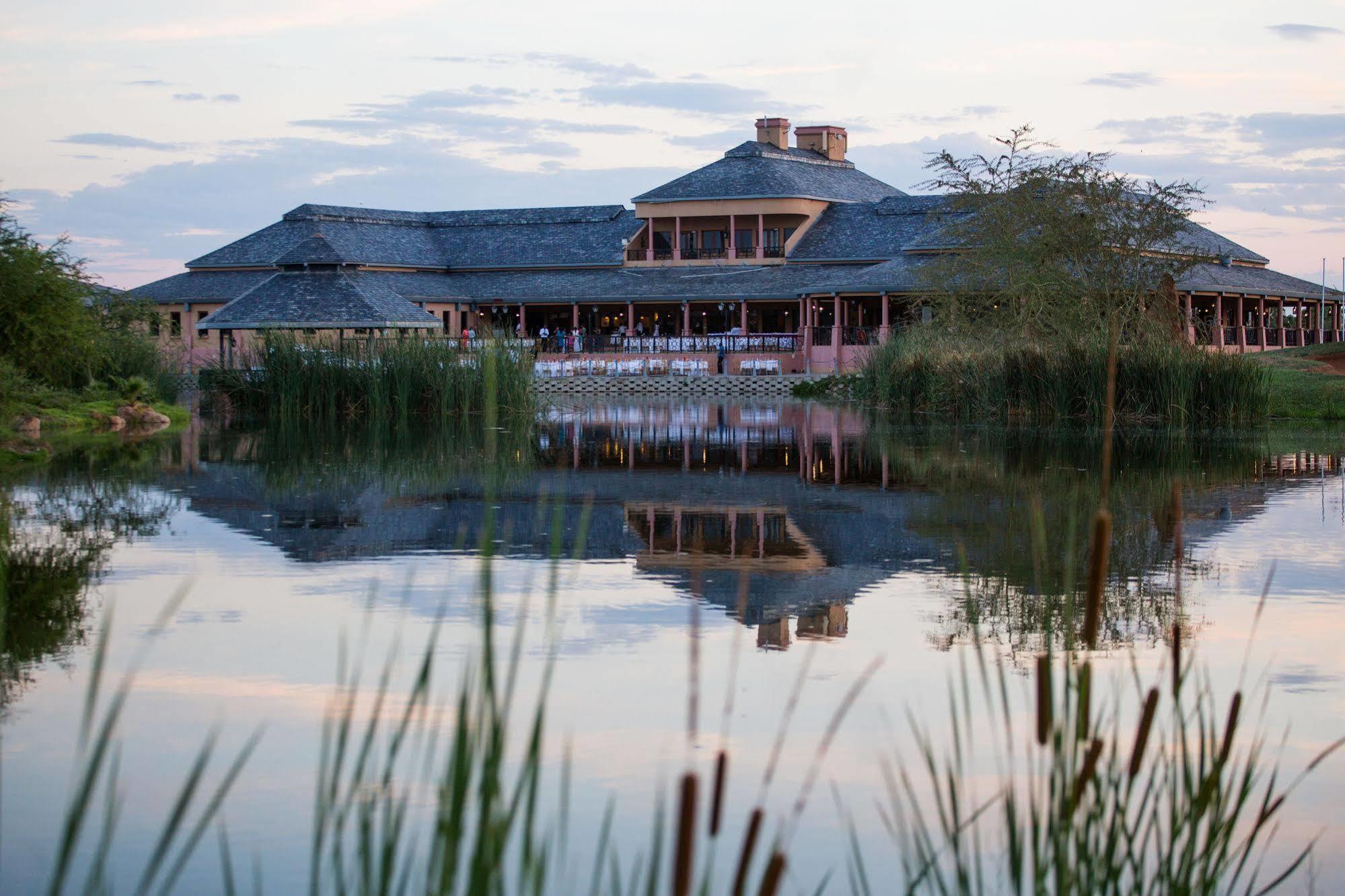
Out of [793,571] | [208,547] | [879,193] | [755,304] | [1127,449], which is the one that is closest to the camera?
[793,571]

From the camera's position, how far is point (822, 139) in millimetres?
66562

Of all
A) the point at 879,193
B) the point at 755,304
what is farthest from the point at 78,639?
the point at 879,193

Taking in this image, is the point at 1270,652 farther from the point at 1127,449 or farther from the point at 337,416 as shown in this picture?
the point at 337,416

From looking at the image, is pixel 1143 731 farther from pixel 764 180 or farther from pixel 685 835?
pixel 764 180

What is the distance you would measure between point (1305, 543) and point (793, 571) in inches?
150

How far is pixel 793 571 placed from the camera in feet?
34.5

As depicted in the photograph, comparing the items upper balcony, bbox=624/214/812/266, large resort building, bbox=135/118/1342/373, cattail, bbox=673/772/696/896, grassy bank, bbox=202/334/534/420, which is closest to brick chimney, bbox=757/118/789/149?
large resort building, bbox=135/118/1342/373

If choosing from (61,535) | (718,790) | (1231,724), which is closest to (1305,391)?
(61,535)

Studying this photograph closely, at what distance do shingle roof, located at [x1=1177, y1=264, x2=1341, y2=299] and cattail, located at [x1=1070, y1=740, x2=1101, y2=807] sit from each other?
1702 inches

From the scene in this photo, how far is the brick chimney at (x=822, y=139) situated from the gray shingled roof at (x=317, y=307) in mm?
21299

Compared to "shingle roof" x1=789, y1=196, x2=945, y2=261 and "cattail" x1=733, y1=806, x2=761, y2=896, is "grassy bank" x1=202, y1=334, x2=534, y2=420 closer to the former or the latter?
"shingle roof" x1=789, y1=196, x2=945, y2=261

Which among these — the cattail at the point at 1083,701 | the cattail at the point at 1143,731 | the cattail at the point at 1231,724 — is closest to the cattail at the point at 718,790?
the cattail at the point at 1143,731

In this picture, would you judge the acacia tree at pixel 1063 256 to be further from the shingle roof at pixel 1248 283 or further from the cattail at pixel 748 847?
the cattail at pixel 748 847

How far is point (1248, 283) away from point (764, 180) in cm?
1691
